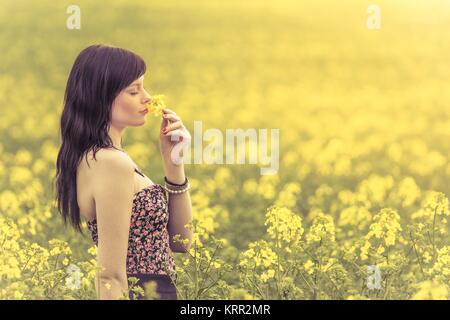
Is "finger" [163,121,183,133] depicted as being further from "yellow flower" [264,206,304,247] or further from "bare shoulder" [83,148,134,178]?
"yellow flower" [264,206,304,247]

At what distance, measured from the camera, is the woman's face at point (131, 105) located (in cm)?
405

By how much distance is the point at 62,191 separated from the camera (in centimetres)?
407

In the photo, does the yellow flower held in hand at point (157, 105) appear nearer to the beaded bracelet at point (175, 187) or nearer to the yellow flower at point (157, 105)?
the yellow flower at point (157, 105)

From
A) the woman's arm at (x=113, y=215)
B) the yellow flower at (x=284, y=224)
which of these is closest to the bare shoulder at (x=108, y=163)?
the woman's arm at (x=113, y=215)

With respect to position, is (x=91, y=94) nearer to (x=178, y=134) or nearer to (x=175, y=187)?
(x=178, y=134)

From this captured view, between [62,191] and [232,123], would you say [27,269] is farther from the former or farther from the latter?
[232,123]

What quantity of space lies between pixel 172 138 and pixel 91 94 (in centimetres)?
44

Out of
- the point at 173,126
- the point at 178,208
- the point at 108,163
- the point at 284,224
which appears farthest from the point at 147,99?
the point at 284,224

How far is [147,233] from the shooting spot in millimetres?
3982

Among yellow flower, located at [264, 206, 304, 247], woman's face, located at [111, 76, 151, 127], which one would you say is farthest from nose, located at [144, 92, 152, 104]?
yellow flower, located at [264, 206, 304, 247]

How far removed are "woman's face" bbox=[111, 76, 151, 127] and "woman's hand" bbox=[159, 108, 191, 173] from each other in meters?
0.11
